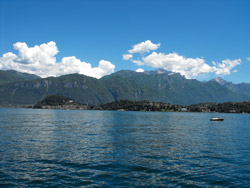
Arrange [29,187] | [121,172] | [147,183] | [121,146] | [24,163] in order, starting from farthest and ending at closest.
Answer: [121,146]
[24,163]
[121,172]
[147,183]
[29,187]

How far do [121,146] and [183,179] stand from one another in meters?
23.5

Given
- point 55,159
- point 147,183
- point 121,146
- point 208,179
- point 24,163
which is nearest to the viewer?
point 147,183

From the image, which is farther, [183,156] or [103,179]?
[183,156]

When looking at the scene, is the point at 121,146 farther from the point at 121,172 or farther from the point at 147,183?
the point at 147,183

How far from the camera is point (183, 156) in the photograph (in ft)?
135

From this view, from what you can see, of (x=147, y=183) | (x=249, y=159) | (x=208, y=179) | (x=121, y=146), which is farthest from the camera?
(x=121, y=146)

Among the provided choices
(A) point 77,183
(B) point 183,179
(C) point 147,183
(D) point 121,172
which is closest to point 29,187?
(A) point 77,183

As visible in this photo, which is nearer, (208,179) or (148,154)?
(208,179)

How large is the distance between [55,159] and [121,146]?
56.6 feet

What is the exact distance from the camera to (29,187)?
24.8m

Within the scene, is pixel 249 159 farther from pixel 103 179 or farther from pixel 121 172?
pixel 103 179

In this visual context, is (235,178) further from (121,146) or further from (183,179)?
(121,146)

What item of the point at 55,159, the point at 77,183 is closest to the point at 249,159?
the point at 77,183

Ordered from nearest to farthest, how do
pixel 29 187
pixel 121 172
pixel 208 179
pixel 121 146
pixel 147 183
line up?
pixel 29 187
pixel 147 183
pixel 208 179
pixel 121 172
pixel 121 146
